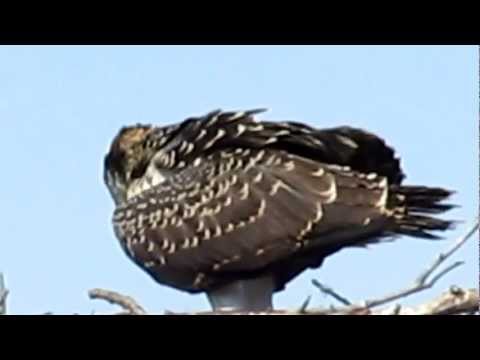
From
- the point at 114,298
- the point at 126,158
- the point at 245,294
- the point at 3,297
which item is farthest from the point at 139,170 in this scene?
the point at 3,297

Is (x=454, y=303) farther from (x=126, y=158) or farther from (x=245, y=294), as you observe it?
(x=126, y=158)

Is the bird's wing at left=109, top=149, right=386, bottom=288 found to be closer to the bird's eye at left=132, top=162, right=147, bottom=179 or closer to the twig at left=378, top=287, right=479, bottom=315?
the bird's eye at left=132, top=162, right=147, bottom=179

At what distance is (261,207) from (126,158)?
110 centimetres

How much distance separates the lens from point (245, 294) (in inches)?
242

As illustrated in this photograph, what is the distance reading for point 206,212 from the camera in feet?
20.6

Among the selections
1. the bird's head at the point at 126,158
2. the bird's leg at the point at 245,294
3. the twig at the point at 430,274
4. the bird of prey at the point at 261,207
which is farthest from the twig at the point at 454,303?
the bird's head at the point at 126,158

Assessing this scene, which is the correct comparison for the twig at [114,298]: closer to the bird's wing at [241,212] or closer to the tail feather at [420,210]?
the bird's wing at [241,212]

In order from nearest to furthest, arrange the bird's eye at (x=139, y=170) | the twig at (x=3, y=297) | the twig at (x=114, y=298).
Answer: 1. the twig at (x=3, y=297)
2. the twig at (x=114, y=298)
3. the bird's eye at (x=139, y=170)

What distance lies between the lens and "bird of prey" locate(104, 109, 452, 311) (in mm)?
6047

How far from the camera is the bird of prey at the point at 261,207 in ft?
19.8
